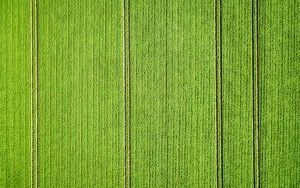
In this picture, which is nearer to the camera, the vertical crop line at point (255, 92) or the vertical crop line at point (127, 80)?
the vertical crop line at point (255, 92)

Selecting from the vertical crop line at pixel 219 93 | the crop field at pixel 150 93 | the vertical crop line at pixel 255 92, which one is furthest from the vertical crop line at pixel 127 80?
Result: the vertical crop line at pixel 255 92

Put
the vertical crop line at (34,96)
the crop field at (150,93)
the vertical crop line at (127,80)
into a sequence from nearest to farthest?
the crop field at (150,93) → the vertical crop line at (127,80) → the vertical crop line at (34,96)

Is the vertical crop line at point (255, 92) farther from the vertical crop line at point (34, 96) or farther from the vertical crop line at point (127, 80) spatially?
the vertical crop line at point (34, 96)

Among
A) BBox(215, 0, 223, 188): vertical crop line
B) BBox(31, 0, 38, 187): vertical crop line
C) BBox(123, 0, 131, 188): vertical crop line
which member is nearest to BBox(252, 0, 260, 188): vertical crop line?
BBox(215, 0, 223, 188): vertical crop line

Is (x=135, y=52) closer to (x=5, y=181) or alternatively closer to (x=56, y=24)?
(x=56, y=24)

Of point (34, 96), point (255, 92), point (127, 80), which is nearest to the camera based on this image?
point (255, 92)

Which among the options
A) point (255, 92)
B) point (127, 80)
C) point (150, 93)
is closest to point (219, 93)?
point (255, 92)

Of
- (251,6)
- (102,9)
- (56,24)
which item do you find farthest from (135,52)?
(251,6)

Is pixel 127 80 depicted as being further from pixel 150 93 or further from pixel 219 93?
pixel 219 93

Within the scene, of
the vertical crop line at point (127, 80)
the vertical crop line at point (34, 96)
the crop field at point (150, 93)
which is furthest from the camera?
the vertical crop line at point (34, 96)

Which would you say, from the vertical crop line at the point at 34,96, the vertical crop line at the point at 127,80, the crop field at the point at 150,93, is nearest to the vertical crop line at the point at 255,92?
the crop field at the point at 150,93
